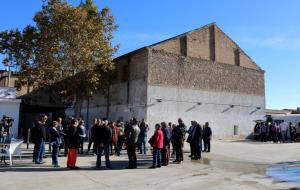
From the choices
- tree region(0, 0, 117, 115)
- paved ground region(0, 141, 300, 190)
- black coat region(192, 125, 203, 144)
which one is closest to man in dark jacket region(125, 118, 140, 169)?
paved ground region(0, 141, 300, 190)

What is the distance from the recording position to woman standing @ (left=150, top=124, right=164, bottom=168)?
14.1 m

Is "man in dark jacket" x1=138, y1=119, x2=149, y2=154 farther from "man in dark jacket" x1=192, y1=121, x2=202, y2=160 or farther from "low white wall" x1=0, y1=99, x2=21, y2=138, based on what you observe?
"low white wall" x1=0, y1=99, x2=21, y2=138

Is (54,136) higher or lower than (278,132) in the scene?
lower

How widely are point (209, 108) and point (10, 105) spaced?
16.3 meters

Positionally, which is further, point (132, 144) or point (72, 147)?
point (132, 144)

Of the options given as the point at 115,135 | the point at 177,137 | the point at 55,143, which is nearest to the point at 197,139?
the point at 177,137

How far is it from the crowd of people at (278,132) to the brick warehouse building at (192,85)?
118 inches

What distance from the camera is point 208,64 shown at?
3328 cm

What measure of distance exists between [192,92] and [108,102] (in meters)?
7.82

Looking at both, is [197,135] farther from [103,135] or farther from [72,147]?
[72,147]

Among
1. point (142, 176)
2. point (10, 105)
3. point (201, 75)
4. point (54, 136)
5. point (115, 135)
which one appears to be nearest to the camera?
point (142, 176)

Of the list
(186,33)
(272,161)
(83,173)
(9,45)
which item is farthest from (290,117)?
(83,173)

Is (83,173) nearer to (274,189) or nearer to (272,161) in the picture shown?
(274,189)

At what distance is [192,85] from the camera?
104 ft
